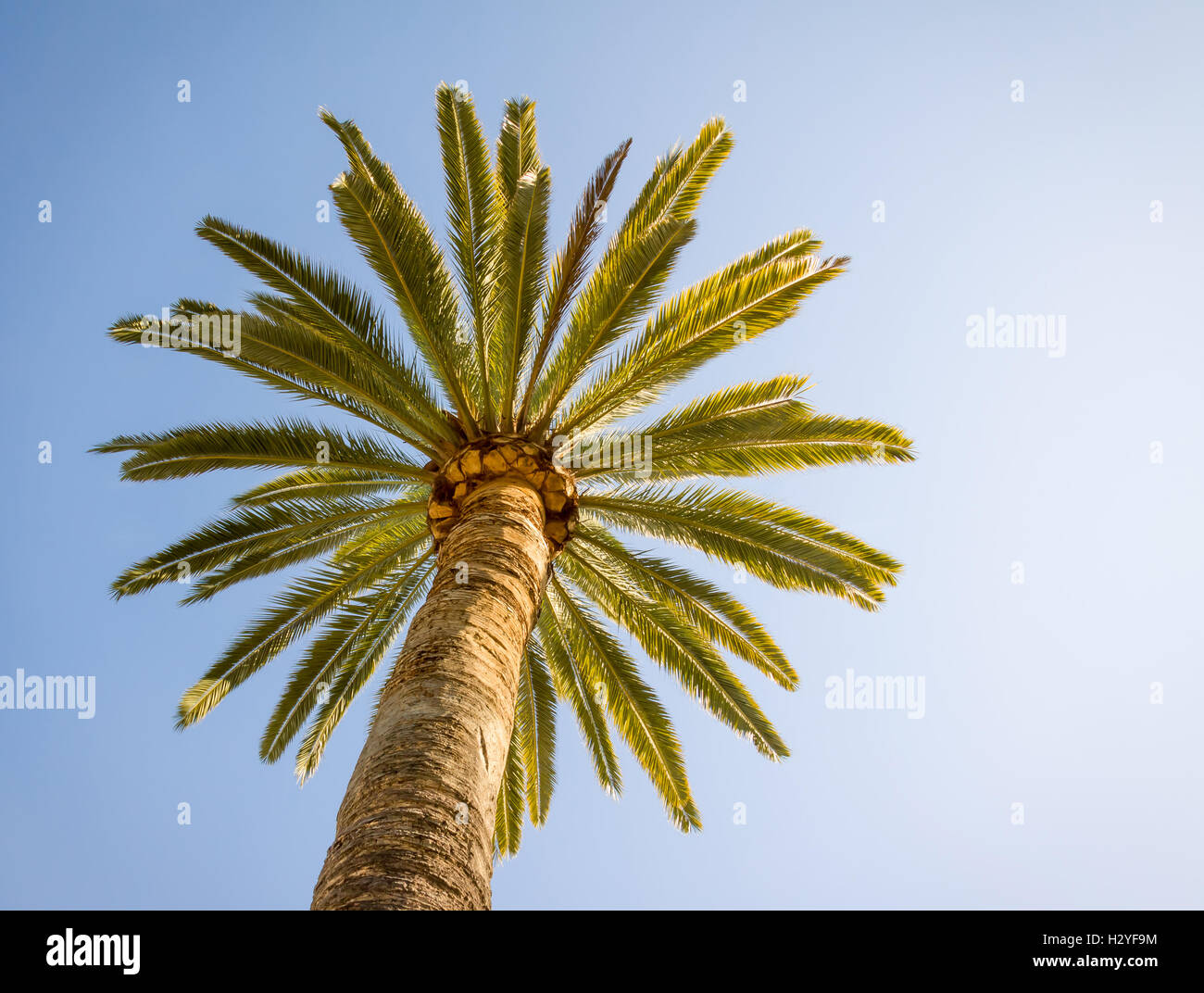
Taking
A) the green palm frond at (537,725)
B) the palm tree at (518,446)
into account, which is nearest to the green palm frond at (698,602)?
the palm tree at (518,446)

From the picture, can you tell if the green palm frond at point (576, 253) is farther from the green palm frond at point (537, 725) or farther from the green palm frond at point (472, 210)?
the green palm frond at point (537, 725)

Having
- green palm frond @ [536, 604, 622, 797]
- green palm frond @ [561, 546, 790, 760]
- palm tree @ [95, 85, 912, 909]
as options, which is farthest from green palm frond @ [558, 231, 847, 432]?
green palm frond @ [536, 604, 622, 797]

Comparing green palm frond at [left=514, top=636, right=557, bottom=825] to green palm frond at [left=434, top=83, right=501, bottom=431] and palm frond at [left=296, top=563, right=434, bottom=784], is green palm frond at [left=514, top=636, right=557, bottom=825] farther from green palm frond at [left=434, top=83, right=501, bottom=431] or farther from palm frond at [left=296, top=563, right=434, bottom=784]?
green palm frond at [left=434, top=83, right=501, bottom=431]

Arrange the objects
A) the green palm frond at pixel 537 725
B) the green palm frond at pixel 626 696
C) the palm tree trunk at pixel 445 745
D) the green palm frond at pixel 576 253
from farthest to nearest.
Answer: the green palm frond at pixel 537 725 < the green palm frond at pixel 626 696 < the green palm frond at pixel 576 253 < the palm tree trunk at pixel 445 745

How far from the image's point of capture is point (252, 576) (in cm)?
982

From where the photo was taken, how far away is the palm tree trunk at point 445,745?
4.12 meters

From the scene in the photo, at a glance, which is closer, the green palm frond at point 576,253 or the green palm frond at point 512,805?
the green palm frond at point 576,253

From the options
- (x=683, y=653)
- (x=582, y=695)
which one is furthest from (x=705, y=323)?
(x=582, y=695)

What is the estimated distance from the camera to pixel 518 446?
8.58 m

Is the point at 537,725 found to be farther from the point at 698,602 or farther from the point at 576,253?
the point at 576,253

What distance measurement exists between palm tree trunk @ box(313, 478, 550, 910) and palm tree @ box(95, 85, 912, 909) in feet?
0.50

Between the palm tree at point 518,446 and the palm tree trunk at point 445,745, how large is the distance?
0.15m

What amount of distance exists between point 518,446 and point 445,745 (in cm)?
407
